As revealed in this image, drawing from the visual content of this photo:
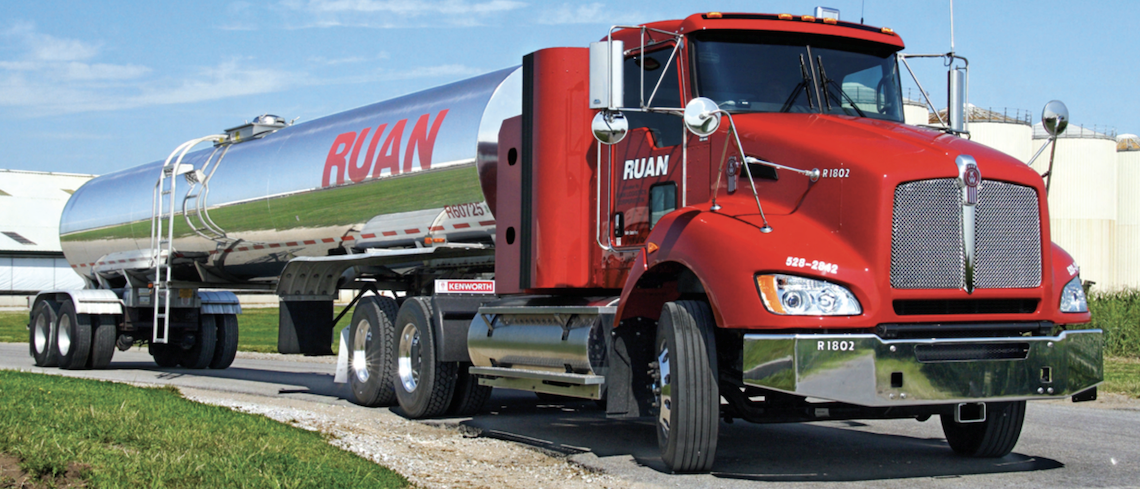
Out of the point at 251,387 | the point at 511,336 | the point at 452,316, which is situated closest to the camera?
the point at 511,336

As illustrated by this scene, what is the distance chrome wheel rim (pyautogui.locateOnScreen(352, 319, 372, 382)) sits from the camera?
1242 cm

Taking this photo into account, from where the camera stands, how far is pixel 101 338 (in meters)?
18.6

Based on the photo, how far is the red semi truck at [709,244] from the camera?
22.2 ft

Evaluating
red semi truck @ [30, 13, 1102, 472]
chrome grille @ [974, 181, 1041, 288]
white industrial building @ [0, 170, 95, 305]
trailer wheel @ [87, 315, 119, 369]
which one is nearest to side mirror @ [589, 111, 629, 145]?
red semi truck @ [30, 13, 1102, 472]

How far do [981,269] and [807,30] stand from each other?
Result: 92.5 inches

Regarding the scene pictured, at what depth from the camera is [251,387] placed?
1516cm

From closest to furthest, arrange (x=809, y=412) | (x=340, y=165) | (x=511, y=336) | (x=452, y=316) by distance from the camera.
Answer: (x=809, y=412) → (x=511, y=336) → (x=452, y=316) → (x=340, y=165)

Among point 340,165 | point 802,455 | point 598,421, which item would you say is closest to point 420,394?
point 598,421

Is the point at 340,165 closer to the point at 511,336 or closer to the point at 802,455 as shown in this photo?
the point at 511,336

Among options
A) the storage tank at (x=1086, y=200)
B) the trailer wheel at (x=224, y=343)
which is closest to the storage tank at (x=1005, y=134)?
the storage tank at (x=1086, y=200)

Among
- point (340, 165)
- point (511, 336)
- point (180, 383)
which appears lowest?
point (180, 383)

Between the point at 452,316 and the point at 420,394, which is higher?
the point at 452,316

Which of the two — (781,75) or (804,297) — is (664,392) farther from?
(781,75)

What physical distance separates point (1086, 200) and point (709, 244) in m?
47.3
